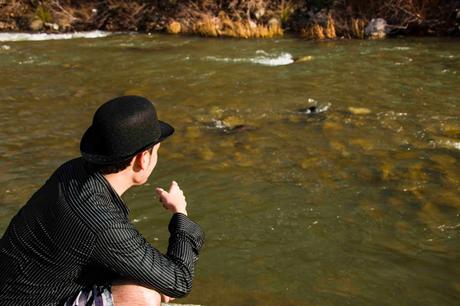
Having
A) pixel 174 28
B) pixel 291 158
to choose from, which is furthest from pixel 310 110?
pixel 174 28

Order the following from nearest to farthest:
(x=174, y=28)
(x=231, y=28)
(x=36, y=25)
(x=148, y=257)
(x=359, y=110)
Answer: (x=148, y=257)
(x=359, y=110)
(x=231, y=28)
(x=174, y=28)
(x=36, y=25)

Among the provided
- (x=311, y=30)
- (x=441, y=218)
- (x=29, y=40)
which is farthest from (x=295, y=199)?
(x=29, y=40)

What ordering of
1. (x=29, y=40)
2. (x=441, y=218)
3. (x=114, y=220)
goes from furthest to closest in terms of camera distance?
(x=29, y=40) → (x=441, y=218) → (x=114, y=220)

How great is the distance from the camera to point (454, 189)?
5.59m

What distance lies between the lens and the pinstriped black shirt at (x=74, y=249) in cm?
253

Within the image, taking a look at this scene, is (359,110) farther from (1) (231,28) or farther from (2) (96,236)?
(1) (231,28)

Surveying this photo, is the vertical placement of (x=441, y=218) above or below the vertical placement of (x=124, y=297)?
below

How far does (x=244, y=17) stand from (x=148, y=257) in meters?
14.8

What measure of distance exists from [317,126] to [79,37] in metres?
10.5

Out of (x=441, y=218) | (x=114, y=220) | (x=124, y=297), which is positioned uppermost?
(x=114, y=220)

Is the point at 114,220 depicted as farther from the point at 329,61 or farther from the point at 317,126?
the point at 329,61

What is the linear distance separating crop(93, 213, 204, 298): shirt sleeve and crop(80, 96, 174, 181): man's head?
10.7 inches

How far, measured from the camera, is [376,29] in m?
14.2

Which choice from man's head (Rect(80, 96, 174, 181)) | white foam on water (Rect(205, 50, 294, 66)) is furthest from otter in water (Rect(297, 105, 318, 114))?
man's head (Rect(80, 96, 174, 181))
